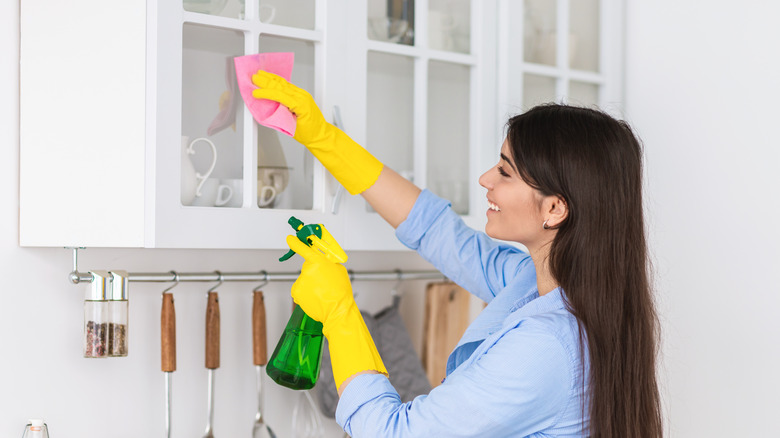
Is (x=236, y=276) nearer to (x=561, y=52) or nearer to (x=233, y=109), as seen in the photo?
(x=233, y=109)

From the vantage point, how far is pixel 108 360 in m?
1.43

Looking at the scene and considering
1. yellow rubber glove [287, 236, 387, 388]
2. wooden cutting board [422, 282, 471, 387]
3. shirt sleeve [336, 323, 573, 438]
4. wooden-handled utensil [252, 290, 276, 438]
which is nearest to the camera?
shirt sleeve [336, 323, 573, 438]

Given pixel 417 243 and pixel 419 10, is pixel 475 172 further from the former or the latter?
pixel 419 10

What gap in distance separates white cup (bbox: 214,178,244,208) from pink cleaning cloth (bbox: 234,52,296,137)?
11 cm

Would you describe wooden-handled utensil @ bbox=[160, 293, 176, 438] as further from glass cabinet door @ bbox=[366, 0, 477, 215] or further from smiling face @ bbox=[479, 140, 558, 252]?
smiling face @ bbox=[479, 140, 558, 252]

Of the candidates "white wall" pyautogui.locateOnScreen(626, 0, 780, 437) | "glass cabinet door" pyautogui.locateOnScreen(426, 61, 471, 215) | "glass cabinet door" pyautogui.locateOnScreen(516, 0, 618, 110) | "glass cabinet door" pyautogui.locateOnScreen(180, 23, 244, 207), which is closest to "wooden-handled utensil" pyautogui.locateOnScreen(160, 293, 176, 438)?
"glass cabinet door" pyautogui.locateOnScreen(180, 23, 244, 207)

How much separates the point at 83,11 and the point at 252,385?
2.57 feet

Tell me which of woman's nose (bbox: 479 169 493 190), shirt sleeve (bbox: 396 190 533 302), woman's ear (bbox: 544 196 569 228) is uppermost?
woman's nose (bbox: 479 169 493 190)

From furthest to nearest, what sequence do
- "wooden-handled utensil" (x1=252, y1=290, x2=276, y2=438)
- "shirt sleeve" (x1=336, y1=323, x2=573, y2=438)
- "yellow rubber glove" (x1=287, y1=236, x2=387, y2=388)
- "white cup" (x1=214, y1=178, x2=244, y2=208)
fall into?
1. "wooden-handled utensil" (x1=252, y1=290, x2=276, y2=438)
2. "white cup" (x1=214, y1=178, x2=244, y2=208)
3. "yellow rubber glove" (x1=287, y1=236, x2=387, y2=388)
4. "shirt sleeve" (x1=336, y1=323, x2=573, y2=438)

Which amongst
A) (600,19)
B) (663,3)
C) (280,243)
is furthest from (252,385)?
(663,3)

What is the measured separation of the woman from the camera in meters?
1.05

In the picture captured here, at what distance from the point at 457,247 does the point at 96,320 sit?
0.63 meters

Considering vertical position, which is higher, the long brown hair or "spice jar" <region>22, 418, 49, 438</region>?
the long brown hair

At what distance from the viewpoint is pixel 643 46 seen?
1.84 metres
